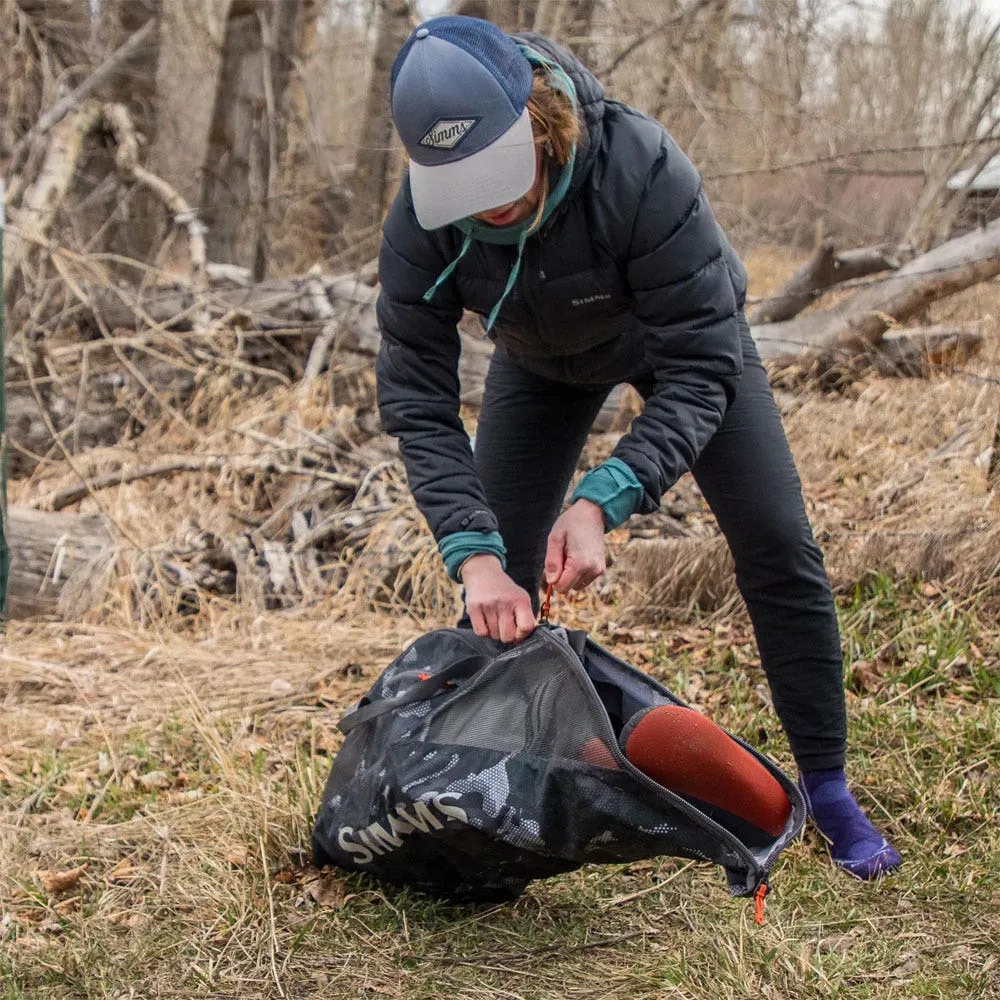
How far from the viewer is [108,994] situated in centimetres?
227

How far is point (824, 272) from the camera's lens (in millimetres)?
6418

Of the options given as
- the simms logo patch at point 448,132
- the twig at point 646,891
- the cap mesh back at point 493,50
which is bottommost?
the twig at point 646,891

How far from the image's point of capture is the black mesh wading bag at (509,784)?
2107mm

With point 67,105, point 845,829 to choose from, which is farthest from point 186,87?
point 845,829

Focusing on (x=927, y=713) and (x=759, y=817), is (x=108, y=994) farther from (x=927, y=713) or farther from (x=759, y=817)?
(x=927, y=713)

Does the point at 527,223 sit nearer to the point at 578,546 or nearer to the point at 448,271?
the point at 448,271

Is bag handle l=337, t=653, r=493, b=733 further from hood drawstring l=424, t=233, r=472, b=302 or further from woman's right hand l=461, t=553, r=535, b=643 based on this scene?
hood drawstring l=424, t=233, r=472, b=302

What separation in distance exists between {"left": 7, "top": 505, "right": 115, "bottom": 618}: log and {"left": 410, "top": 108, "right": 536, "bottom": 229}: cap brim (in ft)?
10.9

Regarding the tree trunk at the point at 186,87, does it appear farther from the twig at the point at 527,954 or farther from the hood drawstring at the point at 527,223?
the twig at the point at 527,954

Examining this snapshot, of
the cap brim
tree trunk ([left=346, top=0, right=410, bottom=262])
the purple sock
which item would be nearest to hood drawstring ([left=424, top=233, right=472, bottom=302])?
the cap brim

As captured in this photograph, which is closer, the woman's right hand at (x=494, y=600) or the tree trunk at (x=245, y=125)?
the woman's right hand at (x=494, y=600)

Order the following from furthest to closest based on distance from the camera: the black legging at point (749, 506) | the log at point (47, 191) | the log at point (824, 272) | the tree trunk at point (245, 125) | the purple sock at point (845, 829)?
the tree trunk at point (245, 125), the log at point (47, 191), the log at point (824, 272), the purple sock at point (845, 829), the black legging at point (749, 506)

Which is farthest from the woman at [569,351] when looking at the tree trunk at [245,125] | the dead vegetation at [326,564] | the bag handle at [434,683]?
the tree trunk at [245,125]

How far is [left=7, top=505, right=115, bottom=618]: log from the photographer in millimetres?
4840
